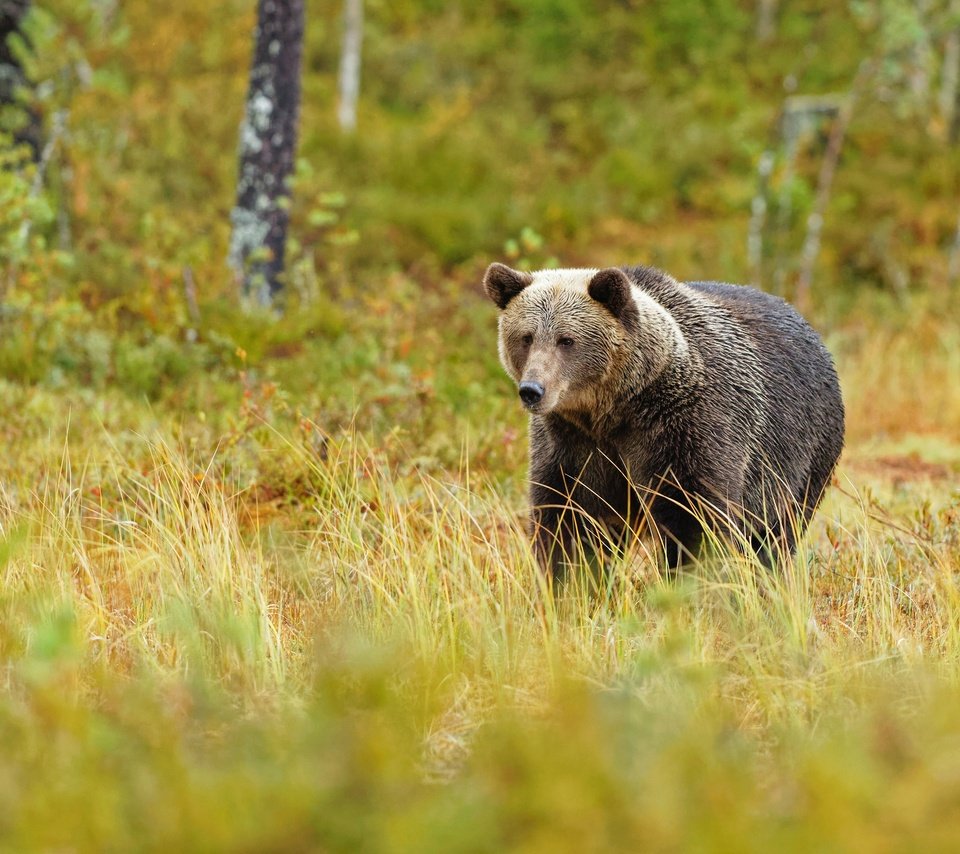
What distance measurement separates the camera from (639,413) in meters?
5.34

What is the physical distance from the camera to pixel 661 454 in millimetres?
5262

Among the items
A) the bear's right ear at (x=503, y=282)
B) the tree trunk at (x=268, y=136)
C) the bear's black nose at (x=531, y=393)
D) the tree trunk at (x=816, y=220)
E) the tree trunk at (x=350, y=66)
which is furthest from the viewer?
the tree trunk at (x=350, y=66)

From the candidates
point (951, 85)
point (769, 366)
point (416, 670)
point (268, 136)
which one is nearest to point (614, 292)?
point (769, 366)

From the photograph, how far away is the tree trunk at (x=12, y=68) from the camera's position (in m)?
11.0

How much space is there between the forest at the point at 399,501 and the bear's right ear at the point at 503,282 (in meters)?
0.76

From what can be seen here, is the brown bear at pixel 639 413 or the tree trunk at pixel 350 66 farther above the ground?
the tree trunk at pixel 350 66

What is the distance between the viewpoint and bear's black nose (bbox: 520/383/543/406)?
496 centimetres

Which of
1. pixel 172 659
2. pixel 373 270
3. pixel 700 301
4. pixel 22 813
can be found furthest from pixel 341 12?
pixel 22 813

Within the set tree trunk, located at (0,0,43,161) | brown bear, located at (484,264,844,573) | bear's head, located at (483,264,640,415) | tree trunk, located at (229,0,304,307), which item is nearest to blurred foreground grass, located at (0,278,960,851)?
brown bear, located at (484,264,844,573)

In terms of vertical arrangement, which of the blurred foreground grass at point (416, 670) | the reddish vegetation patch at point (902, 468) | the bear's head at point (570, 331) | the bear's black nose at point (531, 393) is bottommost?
the reddish vegetation patch at point (902, 468)

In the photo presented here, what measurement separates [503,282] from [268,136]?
6.14m

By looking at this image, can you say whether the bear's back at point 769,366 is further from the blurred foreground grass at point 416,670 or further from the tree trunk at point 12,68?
the tree trunk at point 12,68

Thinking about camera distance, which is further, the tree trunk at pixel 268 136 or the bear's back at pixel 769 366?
the tree trunk at pixel 268 136

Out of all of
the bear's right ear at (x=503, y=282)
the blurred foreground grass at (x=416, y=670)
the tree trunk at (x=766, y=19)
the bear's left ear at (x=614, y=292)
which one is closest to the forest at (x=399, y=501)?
the blurred foreground grass at (x=416, y=670)
